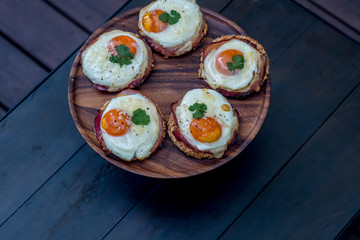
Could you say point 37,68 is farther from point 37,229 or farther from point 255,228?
point 255,228

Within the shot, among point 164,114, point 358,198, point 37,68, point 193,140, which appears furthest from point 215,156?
point 37,68

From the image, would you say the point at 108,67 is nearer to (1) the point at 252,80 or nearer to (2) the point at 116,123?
(2) the point at 116,123

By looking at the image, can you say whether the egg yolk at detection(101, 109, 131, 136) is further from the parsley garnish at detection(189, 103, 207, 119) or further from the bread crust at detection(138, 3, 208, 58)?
the bread crust at detection(138, 3, 208, 58)

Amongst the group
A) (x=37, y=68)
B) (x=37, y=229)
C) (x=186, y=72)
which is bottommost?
(x=37, y=229)

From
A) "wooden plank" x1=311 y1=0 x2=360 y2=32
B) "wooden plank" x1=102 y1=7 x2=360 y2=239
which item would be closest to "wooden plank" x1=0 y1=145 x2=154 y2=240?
"wooden plank" x1=102 y1=7 x2=360 y2=239

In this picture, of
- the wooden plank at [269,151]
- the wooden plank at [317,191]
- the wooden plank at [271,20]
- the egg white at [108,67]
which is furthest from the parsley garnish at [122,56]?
the wooden plank at [317,191]

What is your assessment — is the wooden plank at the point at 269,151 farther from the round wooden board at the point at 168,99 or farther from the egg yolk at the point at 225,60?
the egg yolk at the point at 225,60
